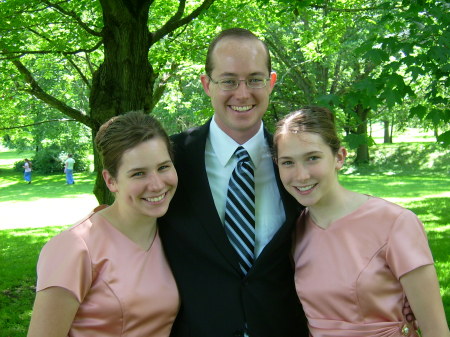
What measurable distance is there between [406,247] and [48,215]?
15374mm

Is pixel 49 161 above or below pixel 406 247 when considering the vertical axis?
below

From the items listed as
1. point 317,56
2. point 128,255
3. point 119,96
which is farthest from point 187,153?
point 317,56

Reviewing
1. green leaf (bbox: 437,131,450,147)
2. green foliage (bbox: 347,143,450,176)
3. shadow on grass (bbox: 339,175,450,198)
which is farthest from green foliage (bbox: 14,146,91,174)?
green leaf (bbox: 437,131,450,147)

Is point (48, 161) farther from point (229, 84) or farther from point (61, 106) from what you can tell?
point (229, 84)

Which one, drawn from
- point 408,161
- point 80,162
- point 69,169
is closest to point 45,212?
point 69,169

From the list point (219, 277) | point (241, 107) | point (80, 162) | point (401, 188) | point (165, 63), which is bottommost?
point (401, 188)

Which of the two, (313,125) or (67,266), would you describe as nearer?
(67,266)

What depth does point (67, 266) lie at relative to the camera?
2488 mm

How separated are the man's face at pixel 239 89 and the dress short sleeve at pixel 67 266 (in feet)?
3.93

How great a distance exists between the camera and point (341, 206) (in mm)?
2801

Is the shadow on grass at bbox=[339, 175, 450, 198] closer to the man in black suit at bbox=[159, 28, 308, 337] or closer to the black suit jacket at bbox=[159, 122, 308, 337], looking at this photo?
the man in black suit at bbox=[159, 28, 308, 337]

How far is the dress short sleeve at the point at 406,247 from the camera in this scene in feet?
8.04

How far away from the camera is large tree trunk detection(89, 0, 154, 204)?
5664 millimetres

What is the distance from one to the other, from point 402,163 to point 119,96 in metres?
28.1
